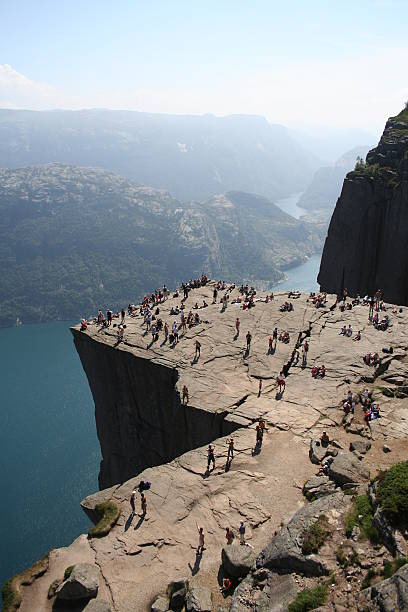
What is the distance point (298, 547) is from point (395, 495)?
15.1ft

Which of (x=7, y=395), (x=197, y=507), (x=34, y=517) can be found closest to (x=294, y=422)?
(x=197, y=507)

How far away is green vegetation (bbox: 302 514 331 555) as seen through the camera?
1832cm

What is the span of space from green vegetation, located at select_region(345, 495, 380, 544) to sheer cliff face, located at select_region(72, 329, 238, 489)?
45.3 ft

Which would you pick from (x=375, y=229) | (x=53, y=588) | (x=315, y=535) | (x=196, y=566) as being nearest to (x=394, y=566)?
(x=315, y=535)

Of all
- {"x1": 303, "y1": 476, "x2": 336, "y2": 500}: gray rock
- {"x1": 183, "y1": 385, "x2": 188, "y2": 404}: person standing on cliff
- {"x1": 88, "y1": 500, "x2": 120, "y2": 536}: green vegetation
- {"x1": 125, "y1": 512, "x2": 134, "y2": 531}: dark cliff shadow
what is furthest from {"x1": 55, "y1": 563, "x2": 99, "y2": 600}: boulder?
{"x1": 183, "y1": 385, "x2": 188, "y2": 404}: person standing on cliff

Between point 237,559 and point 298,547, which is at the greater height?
point 298,547

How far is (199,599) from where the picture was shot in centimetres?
1884

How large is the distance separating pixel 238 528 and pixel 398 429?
1346 cm

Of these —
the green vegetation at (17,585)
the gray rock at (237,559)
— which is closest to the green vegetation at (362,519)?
the gray rock at (237,559)

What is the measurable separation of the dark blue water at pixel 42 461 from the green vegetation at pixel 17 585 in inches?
2741

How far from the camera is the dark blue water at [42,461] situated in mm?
89125

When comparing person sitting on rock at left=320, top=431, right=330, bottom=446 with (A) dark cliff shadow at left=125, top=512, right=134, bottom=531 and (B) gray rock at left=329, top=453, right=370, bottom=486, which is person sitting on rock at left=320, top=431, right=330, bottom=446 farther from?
(A) dark cliff shadow at left=125, top=512, right=134, bottom=531

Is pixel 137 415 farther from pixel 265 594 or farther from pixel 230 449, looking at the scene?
pixel 265 594

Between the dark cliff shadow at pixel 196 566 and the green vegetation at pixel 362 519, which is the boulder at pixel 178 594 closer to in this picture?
the dark cliff shadow at pixel 196 566
